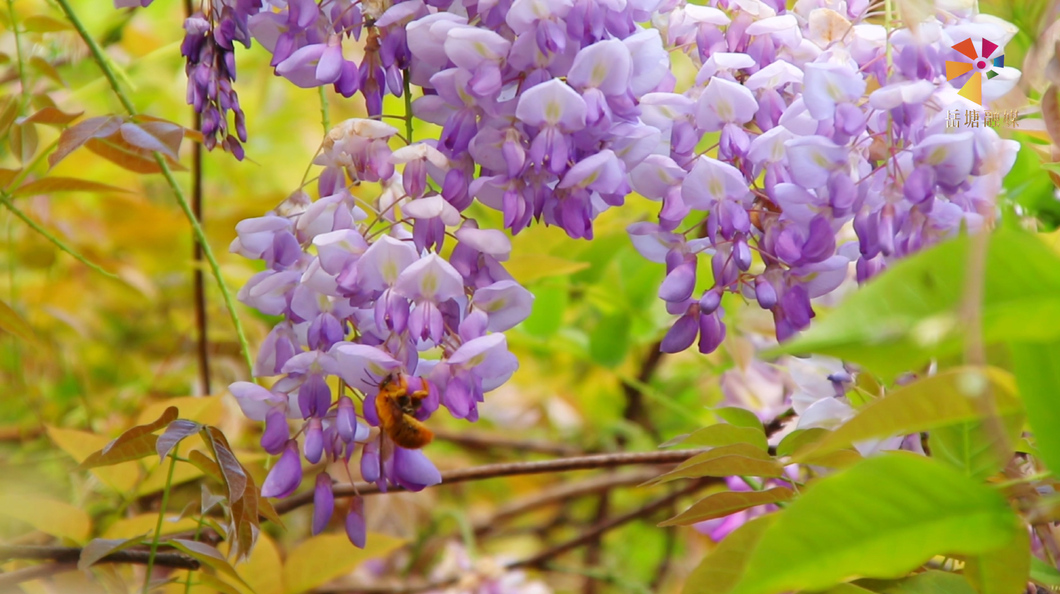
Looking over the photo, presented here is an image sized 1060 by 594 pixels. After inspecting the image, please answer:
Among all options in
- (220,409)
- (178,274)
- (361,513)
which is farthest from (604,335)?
(178,274)

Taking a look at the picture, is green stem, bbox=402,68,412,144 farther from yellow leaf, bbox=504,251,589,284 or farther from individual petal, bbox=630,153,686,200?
yellow leaf, bbox=504,251,589,284

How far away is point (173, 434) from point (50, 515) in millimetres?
342

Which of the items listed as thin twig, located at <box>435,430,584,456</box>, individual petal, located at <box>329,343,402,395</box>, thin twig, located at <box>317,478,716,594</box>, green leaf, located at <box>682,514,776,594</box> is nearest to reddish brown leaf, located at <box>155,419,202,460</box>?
individual petal, located at <box>329,343,402,395</box>

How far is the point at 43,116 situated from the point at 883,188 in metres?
0.68

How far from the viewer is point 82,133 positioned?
0.70 metres

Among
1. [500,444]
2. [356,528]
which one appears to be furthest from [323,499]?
[500,444]

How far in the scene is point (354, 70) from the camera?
0.61m

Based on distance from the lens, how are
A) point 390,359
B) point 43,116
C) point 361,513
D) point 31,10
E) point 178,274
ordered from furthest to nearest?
point 178,274
point 31,10
point 43,116
point 361,513
point 390,359

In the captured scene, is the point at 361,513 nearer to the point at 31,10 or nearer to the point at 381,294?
the point at 381,294

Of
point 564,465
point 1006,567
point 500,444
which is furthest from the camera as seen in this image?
point 500,444

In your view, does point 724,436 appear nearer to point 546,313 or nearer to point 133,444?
point 133,444

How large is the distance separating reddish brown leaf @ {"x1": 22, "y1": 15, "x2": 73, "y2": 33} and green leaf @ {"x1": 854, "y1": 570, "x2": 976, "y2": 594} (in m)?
0.85

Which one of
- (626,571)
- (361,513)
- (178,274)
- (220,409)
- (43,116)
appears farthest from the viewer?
(626,571)

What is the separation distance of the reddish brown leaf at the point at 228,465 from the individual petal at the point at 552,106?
0.95ft
